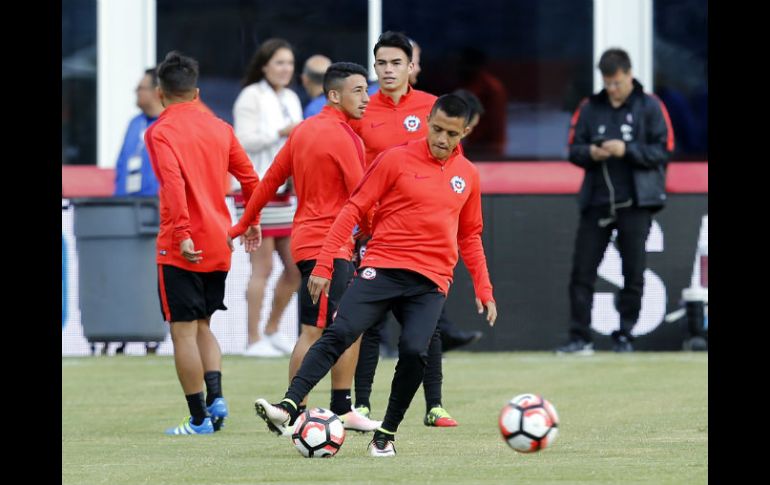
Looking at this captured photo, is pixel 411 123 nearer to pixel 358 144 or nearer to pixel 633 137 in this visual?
pixel 358 144

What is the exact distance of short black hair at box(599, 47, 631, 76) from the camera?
564 inches

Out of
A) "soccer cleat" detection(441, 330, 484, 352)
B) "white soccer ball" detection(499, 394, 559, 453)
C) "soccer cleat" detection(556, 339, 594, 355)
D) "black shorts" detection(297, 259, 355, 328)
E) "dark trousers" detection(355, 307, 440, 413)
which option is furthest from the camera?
"soccer cleat" detection(556, 339, 594, 355)

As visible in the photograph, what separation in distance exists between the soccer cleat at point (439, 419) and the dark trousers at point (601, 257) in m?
4.91

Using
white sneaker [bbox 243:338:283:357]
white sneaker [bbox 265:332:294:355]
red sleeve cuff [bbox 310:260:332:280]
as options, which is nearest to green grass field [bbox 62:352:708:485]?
white sneaker [bbox 243:338:283:357]

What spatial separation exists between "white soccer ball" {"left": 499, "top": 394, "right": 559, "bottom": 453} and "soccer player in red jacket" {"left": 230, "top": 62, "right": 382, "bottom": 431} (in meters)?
1.67

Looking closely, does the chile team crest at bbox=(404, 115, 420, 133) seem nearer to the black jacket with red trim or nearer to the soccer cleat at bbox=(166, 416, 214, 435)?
the soccer cleat at bbox=(166, 416, 214, 435)

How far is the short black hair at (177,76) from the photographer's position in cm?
975

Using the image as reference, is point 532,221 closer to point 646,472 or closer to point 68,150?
point 68,150

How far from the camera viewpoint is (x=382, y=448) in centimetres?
826

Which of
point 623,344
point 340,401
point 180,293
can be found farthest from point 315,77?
point 340,401

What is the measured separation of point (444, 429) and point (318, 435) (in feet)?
5.39

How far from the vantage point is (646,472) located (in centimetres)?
755
